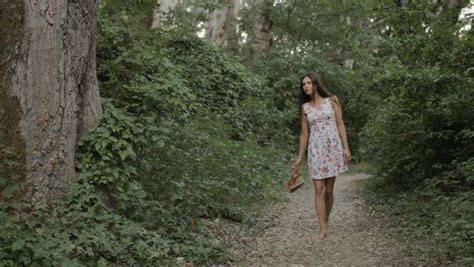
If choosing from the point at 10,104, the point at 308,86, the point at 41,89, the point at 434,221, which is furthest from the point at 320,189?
the point at 10,104

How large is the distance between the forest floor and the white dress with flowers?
838 millimetres

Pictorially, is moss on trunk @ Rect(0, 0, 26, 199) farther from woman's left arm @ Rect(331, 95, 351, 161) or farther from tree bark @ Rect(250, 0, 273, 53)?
tree bark @ Rect(250, 0, 273, 53)

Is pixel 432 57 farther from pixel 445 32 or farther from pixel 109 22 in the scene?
pixel 109 22

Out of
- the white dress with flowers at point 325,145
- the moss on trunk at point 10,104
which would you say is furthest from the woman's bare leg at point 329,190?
the moss on trunk at point 10,104

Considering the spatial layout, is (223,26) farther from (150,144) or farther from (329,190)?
(150,144)

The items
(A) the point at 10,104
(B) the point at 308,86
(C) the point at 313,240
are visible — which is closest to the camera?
(A) the point at 10,104

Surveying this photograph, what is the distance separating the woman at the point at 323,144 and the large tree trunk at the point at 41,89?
2897 mm

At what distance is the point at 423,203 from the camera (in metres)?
7.73

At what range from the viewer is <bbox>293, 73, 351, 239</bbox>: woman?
258 inches

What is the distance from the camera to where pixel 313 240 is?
649 centimetres

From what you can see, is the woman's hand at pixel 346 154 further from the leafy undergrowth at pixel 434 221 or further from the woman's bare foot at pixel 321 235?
the leafy undergrowth at pixel 434 221

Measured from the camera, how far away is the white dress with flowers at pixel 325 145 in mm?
6531

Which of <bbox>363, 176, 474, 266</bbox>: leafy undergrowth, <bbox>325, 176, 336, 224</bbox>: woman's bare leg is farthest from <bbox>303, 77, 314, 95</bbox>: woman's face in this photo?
<bbox>363, 176, 474, 266</bbox>: leafy undergrowth

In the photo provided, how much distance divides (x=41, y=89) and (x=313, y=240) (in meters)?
3.57
